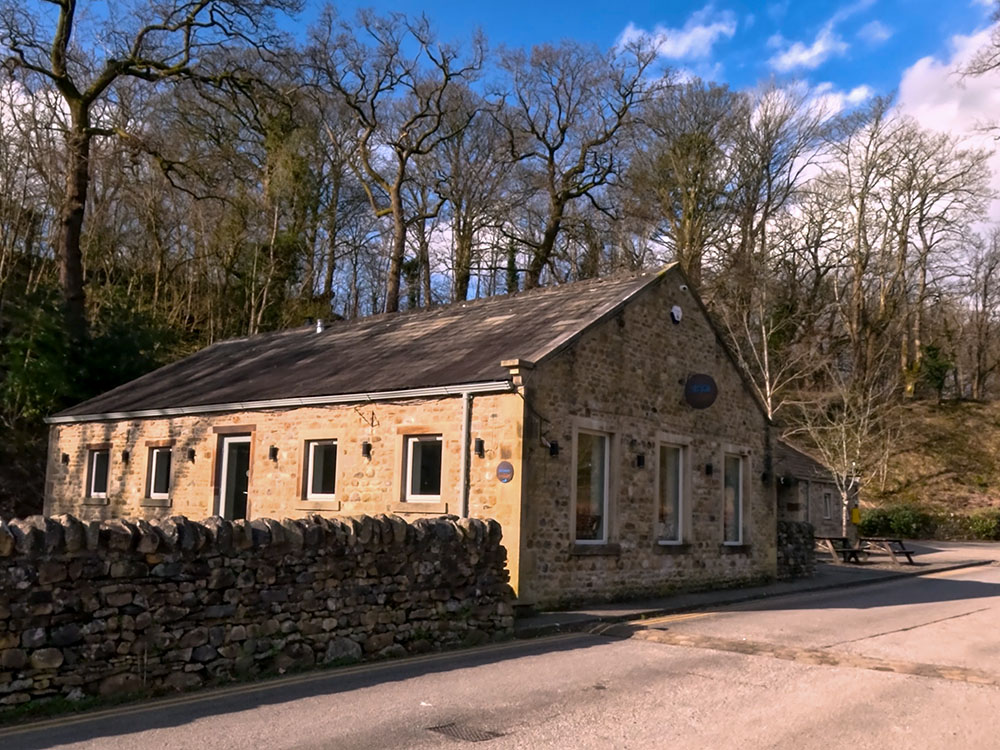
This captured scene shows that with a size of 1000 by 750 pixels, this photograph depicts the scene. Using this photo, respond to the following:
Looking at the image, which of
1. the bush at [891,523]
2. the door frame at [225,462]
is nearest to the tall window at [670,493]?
the door frame at [225,462]

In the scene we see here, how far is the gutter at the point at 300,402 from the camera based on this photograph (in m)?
13.4

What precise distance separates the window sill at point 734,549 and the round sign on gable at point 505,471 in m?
6.55

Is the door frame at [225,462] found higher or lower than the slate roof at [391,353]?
lower

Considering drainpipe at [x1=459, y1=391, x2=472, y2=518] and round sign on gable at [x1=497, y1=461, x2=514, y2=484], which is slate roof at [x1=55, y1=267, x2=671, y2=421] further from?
round sign on gable at [x1=497, y1=461, x2=514, y2=484]

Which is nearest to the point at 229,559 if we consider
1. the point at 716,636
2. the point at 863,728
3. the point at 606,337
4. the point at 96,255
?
the point at 863,728

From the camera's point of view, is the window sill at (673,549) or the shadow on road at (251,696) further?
the window sill at (673,549)

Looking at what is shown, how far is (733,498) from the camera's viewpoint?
18.6 m

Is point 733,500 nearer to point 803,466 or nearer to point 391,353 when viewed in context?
point 391,353

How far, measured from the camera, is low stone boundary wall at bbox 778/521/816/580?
2011cm

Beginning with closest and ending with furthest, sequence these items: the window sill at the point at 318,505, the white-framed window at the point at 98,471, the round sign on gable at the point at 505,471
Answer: the round sign on gable at the point at 505,471 → the window sill at the point at 318,505 → the white-framed window at the point at 98,471

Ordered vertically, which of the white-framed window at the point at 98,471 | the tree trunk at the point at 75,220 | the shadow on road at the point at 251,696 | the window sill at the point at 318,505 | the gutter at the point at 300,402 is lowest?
the shadow on road at the point at 251,696

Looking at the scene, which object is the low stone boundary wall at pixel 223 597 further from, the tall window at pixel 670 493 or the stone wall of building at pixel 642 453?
the tall window at pixel 670 493

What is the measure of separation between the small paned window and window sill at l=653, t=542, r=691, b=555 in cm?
987

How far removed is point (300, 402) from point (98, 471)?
7.09 metres
